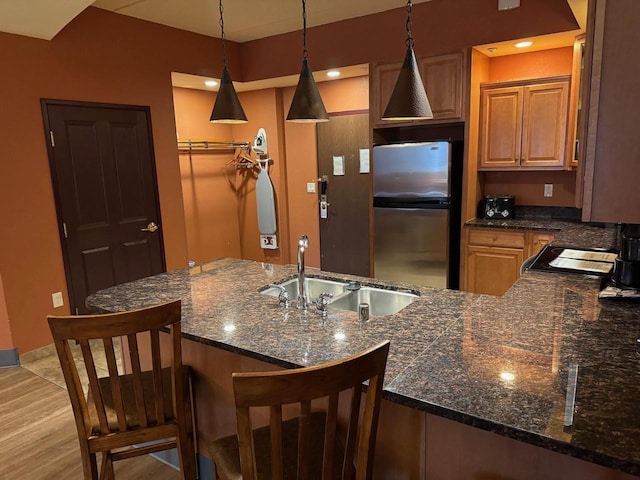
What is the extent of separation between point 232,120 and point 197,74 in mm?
2280

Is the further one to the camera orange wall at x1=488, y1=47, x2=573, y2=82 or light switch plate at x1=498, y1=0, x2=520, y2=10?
orange wall at x1=488, y1=47, x2=573, y2=82

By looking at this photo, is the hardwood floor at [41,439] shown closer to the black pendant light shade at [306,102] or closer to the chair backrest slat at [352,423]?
the chair backrest slat at [352,423]

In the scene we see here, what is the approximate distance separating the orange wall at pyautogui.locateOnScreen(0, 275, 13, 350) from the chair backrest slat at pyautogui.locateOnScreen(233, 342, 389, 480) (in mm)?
3077

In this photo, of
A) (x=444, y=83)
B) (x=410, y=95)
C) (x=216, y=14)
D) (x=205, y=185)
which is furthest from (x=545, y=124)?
(x=205, y=185)

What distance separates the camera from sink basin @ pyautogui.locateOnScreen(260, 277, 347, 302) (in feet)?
7.92

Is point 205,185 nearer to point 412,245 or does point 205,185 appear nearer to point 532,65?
point 412,245

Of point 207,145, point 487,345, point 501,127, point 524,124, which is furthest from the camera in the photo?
point 207,145

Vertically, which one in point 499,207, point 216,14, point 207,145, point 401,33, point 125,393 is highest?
point 216,14

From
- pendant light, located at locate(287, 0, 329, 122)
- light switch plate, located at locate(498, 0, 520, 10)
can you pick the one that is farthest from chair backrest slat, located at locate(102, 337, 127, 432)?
light switch plate, located at locate(498, 0, 520, 10)

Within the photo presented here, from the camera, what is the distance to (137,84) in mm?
4004

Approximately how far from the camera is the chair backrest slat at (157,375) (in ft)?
5.08

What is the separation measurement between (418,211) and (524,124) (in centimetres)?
118

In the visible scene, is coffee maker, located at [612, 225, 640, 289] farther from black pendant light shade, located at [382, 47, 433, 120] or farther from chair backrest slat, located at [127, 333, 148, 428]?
chair backrest slat, located at [127, 333, 148, 428]

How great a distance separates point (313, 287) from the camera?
99.6 inches
